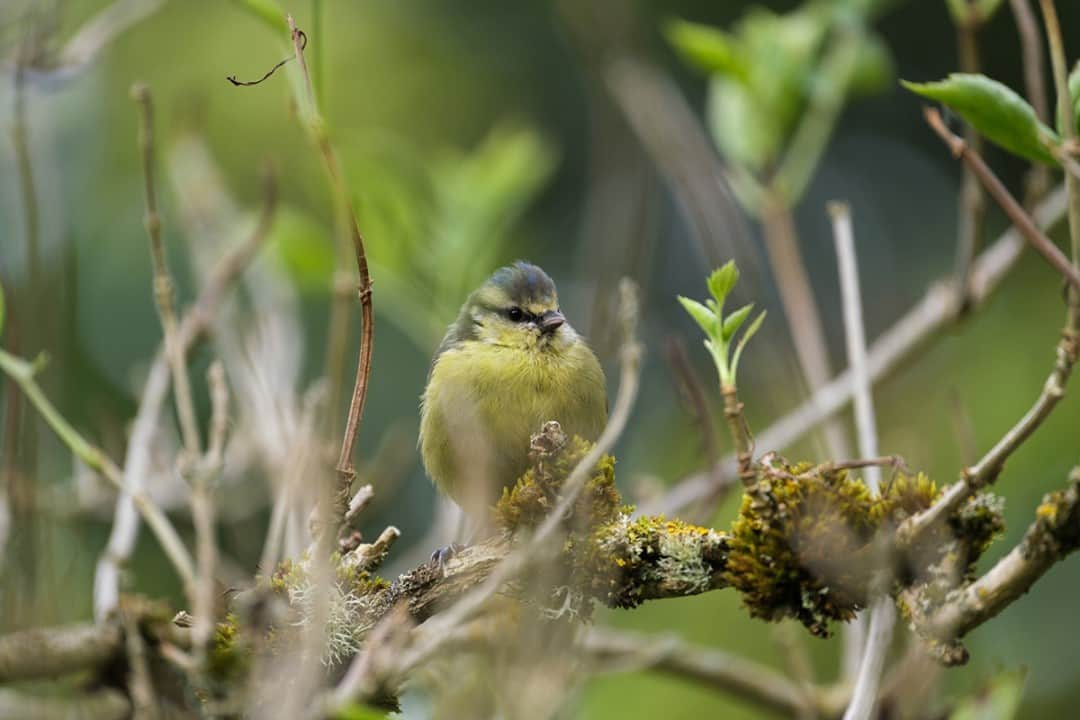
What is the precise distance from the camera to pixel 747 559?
7.85 ft

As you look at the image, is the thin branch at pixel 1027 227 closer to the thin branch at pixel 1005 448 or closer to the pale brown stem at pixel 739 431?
the thin branch at pixel 1005 448

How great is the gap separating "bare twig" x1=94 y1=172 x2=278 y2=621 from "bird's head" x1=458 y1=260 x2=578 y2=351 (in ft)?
2.89

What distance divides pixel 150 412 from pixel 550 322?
1419 millimetres

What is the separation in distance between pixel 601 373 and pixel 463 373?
19.6 inches

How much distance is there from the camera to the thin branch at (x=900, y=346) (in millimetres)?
3832

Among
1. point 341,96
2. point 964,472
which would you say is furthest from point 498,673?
point 341,96

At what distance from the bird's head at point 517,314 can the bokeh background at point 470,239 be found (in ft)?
0.38

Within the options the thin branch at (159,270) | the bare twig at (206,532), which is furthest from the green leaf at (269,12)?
the bare twig at (206,532)

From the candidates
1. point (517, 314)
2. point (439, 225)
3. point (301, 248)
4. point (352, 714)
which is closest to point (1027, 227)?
point (352, 714)

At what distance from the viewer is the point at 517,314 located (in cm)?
430

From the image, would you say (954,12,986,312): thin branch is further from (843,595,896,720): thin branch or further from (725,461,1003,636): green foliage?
(843,595,896,720): thin branch

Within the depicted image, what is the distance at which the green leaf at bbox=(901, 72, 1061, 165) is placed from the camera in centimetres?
207

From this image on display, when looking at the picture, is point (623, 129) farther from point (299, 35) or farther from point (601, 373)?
point (299, 35)

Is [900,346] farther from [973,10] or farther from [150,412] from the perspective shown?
[150,412]
